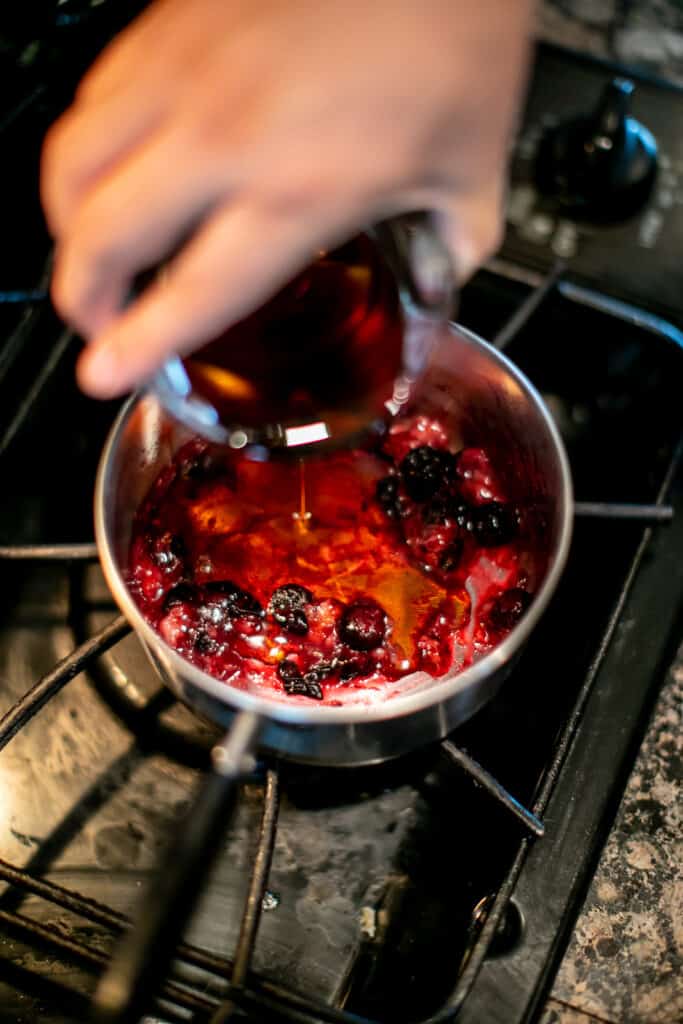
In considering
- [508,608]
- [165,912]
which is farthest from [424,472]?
[165,912]

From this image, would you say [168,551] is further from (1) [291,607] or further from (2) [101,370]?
(2) [101,370]

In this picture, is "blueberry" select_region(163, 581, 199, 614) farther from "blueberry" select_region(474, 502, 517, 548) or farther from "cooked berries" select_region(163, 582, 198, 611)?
"blueberry" select_region(474, 502, 517, 548)

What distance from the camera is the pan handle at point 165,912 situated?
34 centimetres

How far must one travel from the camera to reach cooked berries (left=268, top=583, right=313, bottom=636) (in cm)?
71

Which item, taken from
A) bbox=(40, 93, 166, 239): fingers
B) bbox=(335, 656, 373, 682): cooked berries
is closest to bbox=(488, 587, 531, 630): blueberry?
bbox=(335, 656, 373, 682): cooked berries

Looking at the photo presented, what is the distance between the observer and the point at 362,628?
27.3 inches

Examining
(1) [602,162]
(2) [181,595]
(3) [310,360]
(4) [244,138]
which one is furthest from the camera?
(1) [602,162]

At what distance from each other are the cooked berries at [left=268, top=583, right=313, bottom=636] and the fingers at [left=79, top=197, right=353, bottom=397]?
364mm

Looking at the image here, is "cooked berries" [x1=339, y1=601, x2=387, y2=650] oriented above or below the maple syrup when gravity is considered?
below

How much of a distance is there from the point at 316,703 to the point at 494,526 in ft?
0.69

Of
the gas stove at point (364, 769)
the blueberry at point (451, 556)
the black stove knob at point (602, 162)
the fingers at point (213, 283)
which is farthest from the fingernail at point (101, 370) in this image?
the black stove knob at point (602, 162)

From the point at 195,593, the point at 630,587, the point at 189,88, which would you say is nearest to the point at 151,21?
the point at 189,88

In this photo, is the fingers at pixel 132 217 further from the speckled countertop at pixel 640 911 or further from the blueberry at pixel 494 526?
the speckled countertop at pixel 640 911

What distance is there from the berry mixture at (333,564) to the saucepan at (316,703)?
0.07 feet
